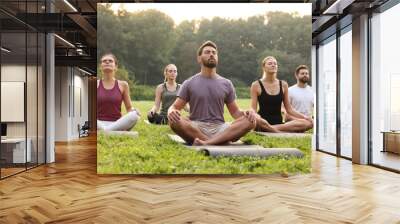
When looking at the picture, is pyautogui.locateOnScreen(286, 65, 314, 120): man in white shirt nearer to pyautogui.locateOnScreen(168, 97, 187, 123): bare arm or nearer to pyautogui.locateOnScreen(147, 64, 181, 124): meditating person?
pyautogui.locateOnScreen(168, 97, 187, 123): bare arm

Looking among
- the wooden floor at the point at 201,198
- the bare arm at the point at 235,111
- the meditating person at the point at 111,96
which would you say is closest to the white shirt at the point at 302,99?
the bare arm at the point at 235,111

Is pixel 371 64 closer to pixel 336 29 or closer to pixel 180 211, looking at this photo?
pixel 336 29

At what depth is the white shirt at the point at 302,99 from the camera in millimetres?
7051

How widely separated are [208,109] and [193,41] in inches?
45.7

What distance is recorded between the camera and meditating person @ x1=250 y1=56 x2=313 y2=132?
7.07m

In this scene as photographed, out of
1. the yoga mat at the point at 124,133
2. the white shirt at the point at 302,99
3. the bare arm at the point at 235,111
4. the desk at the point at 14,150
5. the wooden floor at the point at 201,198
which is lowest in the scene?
the wooden floor at the point at 201,198

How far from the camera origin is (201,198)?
17.5 ft

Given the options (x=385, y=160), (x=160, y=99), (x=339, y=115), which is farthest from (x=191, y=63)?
(x=339, y=115)

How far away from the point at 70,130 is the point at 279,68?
1127cm

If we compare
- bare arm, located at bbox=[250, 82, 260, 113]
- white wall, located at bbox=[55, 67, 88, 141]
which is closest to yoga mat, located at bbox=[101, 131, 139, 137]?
bare arm, located at bbox=[250, 82, 260, 113]

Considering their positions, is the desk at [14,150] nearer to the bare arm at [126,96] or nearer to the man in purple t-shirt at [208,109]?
the bare arm at [126,96]

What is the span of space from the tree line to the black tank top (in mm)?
313

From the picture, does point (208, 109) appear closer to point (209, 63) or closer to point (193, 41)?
point (209, 63)

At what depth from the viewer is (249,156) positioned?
695 cm
